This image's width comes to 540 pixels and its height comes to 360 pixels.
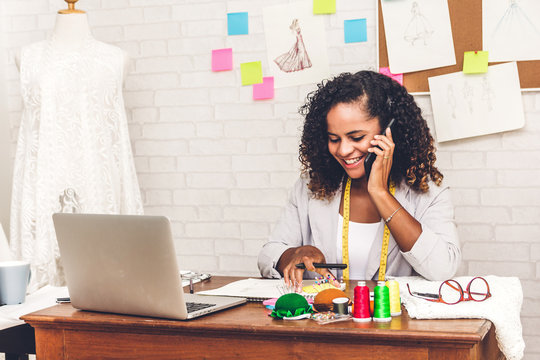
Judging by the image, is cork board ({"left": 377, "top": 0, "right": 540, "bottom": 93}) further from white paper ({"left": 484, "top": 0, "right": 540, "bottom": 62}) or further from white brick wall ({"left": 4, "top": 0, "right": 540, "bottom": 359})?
white brick wall ({"left": 4, "top": 0, "right": 540, "bottom": 359})

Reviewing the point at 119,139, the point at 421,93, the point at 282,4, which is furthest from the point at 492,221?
the point at 119,139

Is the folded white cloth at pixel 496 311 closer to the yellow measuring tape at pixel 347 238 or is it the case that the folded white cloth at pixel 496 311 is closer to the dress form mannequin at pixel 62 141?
the yellow measuring tape at pixel 347 238

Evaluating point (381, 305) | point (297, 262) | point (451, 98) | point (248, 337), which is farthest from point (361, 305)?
point (451, 98)

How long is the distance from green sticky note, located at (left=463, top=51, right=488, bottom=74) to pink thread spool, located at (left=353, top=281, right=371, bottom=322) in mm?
1730

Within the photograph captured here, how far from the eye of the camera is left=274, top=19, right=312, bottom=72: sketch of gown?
10.8 ft

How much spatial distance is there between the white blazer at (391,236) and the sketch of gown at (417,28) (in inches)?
37.7

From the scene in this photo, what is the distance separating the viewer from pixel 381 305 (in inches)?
62.5

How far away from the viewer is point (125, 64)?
122 inches

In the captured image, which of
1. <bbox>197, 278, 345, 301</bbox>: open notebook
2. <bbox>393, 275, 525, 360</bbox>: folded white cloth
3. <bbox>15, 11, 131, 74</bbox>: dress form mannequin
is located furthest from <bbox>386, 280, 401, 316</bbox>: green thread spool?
<bbox>15, 11, 131, 74</bbox>: dress form mannequin

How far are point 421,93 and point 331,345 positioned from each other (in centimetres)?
184

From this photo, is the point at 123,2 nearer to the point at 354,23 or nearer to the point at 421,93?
the point at 354,23

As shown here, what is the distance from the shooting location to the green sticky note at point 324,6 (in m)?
3.22

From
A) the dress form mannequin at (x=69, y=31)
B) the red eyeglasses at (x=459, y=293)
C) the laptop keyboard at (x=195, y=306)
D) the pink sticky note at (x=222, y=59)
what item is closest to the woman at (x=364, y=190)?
the red eyeglasses at (x=459, y=293)

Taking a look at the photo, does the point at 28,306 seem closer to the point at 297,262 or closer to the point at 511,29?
the point at 297,262
